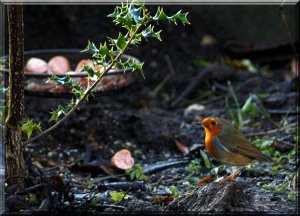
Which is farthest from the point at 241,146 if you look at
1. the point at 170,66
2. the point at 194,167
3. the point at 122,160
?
the point at 170,66

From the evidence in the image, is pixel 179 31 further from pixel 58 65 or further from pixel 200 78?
pixel 58 65

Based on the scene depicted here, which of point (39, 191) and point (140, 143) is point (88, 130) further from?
point (39, 191)

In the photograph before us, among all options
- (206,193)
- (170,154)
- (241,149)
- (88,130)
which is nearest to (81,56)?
(88,130)

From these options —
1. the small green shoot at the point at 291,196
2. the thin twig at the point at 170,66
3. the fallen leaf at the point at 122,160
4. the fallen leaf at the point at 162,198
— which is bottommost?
the small green shoot at the point at 291,196

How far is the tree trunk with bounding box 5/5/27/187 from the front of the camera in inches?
102

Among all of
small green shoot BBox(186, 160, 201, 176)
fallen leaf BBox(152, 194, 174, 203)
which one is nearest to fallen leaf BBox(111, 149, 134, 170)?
small green shoot BBox(186, 160, 201, 176)

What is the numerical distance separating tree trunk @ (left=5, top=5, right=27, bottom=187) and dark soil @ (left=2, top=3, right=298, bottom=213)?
3.3 inches

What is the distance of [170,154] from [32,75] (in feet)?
3.51

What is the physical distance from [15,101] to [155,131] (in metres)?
1.73

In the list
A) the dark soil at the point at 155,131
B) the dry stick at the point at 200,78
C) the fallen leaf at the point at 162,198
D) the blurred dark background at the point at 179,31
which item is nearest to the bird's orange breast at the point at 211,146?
the dark soil at the point at 155,131

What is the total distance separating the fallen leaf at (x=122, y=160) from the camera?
145 inches

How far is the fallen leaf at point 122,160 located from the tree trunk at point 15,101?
0.97m

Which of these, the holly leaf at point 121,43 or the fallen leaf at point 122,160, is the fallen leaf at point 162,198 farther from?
the holly leaf at point 121,43

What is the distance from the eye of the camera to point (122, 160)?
12.2ft
